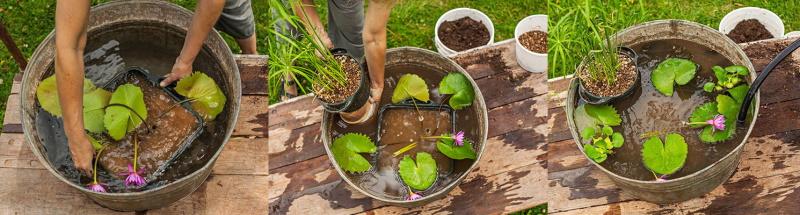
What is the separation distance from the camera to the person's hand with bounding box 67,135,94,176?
2406 millimetres

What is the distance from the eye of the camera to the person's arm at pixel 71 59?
2.17 m

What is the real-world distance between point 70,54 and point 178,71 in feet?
1.65

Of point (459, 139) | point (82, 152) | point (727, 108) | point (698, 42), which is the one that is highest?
point (698, 42)

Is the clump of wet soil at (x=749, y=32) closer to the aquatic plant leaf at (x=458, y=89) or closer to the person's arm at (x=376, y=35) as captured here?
the aquatic plant leaf at (x=458, y=89)

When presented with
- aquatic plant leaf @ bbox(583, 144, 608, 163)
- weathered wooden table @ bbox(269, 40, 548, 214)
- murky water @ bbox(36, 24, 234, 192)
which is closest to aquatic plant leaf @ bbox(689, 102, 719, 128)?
aquatic plant leaf @ bbox(583, 144, 608, 163)

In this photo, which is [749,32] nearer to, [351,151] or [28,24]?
[351,151]

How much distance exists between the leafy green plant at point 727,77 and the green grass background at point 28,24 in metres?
1.85

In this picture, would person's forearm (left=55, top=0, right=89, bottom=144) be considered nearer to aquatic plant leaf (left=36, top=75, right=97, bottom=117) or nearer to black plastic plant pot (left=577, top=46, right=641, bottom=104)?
aquatic plant leaf (left=36, top=75, right=97, bottom=117)

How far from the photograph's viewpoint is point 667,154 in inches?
92.1

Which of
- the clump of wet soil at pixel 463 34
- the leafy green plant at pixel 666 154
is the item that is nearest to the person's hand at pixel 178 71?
the clump of wet soil at pixel 463 34

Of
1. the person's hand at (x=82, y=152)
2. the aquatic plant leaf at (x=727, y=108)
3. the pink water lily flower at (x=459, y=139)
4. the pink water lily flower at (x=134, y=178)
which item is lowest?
the pink water lily flower at (x=134, y=178)

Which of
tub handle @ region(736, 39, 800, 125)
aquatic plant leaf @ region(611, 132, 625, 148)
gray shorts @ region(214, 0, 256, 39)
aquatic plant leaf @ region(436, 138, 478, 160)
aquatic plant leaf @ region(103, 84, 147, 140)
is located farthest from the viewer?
gray shorts @ region(214, 0, 256, 39)

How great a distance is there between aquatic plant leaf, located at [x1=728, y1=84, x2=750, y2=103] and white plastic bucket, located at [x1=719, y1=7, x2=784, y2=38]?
0.74 metres

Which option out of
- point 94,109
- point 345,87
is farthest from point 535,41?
point 94,109
